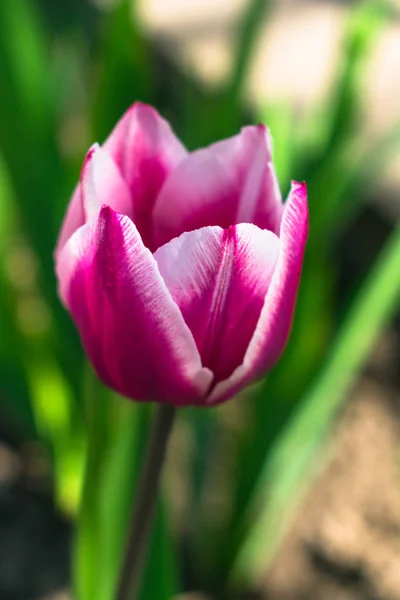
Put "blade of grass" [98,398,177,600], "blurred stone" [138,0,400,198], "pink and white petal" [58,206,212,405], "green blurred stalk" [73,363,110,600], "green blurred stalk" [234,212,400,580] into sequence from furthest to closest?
"blurred stone" [138,0,400,198] < "green blurred stalk" [234,212,400,580] < "blade of grass" [98,398,177,600] < "green blurred stalk" [73,363,110,600] < "pink and white petal" [58,206,212,405]

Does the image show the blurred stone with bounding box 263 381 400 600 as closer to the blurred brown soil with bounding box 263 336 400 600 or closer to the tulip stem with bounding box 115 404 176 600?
the blurred brown soil with bounding box 263 336 400 600

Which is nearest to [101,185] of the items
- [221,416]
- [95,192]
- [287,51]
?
[95,192]

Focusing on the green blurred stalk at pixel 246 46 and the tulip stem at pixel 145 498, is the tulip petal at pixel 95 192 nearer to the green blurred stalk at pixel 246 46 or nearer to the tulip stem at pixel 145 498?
the tulip stem at pixel 145 498

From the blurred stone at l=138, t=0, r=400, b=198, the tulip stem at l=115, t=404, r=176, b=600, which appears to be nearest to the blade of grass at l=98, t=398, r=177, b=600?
the tulip stem at l=115, t=404, r=176, b=600

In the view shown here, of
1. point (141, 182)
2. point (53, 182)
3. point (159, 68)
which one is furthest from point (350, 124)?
point (159, 68)

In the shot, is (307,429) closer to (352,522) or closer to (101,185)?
(352,522)

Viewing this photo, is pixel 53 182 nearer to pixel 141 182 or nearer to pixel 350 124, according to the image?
pixel 350 124

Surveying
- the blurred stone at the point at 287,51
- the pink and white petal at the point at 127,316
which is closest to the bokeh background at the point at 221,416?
the pink and white petal at the point at 127,316
